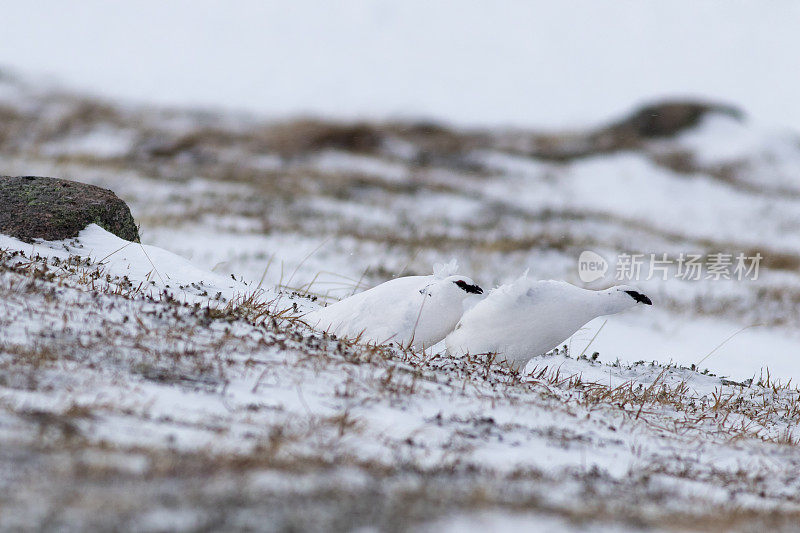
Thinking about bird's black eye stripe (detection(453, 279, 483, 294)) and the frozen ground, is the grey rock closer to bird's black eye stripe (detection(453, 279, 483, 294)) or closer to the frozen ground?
the frozen ground

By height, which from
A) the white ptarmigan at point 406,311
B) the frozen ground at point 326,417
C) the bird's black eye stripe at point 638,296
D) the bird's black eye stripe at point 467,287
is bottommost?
the frozen ground at point 326,417

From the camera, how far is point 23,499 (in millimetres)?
2014

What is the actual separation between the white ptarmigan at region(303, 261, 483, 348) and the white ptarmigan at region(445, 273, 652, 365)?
0.18 metres

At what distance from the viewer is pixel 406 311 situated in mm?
4816

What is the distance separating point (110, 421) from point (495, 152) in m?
24.0

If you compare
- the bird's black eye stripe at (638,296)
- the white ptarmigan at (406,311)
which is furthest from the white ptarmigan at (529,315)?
the white ptarmigan at (406,311)

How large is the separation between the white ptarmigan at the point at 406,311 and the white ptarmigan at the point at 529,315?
0.59ft

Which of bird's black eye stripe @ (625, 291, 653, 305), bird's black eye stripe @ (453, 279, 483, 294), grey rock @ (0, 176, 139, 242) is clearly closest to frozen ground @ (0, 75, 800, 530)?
grey rock @ (0, 176, 139, 242)

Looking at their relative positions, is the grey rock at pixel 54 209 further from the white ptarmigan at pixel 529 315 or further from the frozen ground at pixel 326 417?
the white ptarmigan at pixel 529 315

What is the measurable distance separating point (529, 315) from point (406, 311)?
845 millimetres

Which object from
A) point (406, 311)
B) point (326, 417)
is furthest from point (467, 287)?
point (326, 417)

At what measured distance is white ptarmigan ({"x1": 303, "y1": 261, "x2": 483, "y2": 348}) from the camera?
4.79 m

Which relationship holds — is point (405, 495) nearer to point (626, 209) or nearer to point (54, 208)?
point (54, 208)

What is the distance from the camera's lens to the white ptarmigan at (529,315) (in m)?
4.62
